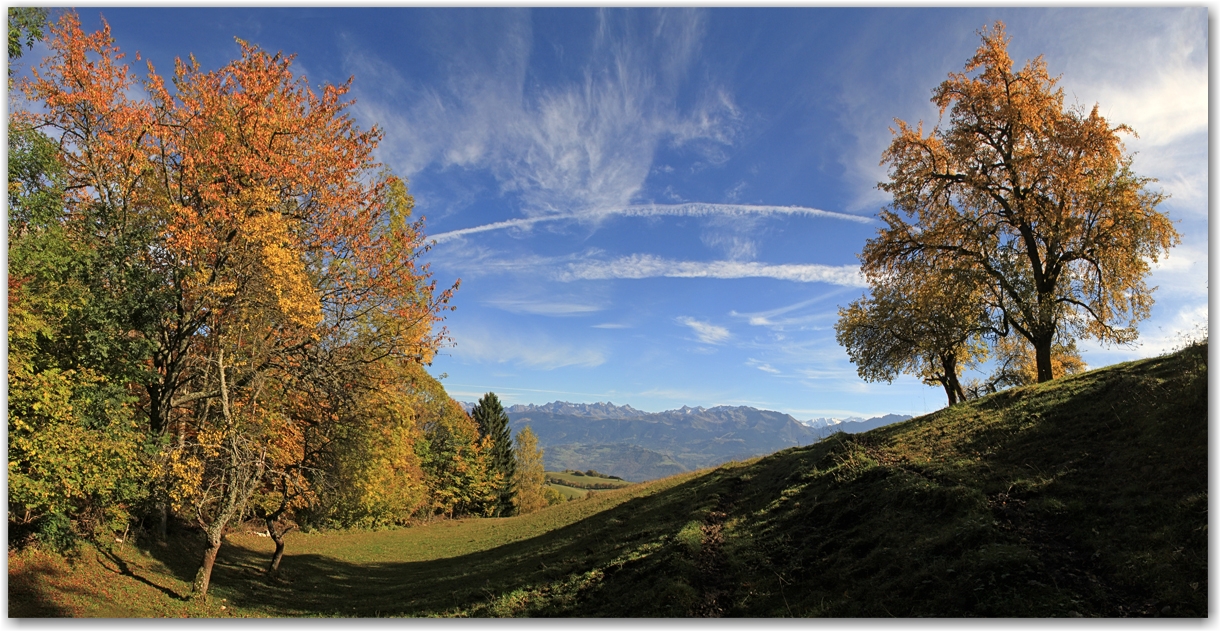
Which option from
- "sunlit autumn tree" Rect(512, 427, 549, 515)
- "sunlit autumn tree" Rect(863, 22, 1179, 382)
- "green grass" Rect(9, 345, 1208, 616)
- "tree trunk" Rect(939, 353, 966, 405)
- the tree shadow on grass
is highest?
"sunlit autumn tree" Rect(863, 22, 1179, 382)

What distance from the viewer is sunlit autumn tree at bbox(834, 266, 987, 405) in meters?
23.5

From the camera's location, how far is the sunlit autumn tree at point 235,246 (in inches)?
539

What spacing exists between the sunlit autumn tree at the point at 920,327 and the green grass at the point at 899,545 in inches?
263

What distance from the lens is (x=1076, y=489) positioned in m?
9.16

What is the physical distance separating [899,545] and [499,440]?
7513 cm

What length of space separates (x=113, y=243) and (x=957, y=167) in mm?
31107

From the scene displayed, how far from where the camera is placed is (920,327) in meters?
27.8

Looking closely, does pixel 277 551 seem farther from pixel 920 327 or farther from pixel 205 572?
pixel 920 327

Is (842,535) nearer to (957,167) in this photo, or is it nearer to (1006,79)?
(957,167)

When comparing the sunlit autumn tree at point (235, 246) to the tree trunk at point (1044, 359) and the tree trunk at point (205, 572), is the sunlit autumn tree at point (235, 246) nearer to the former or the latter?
the tree trunk at point (205, 572)

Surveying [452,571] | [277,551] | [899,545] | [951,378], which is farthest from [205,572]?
[951,378]

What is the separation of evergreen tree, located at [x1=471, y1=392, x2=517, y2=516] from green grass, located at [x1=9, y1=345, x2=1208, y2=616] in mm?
53238

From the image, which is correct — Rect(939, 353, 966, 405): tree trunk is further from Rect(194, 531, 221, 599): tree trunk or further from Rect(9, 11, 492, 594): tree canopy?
Rect(194, 531, 221, 599): tree trunk

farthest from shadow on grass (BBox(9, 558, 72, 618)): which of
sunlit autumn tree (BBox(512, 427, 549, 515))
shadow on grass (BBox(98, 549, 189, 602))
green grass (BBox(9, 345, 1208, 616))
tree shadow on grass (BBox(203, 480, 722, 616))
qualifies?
sunlit autumn tree (BBox(512, 427, 549, 515))
